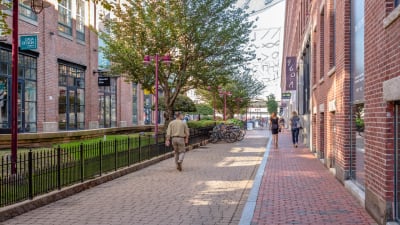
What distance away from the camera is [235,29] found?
24.6m

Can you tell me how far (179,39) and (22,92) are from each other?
793 centimetres

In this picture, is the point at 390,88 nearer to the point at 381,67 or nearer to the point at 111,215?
the point at 381,67

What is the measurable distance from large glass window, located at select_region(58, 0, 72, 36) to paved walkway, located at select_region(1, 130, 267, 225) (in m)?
14.9

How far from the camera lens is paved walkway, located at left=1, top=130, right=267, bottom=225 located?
23.6 ft

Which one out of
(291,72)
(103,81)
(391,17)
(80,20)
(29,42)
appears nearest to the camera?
(391,17)

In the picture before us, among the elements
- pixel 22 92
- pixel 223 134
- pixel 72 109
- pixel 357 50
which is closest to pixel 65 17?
pixel 72 109

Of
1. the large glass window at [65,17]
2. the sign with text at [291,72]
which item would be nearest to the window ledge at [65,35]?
the large glass window at [65,17]

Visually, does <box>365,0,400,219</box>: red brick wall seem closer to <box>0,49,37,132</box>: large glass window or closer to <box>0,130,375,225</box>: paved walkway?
<box>0,130,375,225</box>: paved walkway

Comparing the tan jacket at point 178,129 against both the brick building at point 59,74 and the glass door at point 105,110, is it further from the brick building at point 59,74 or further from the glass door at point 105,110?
the glass door at point 105,110

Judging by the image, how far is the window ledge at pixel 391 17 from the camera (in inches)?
222

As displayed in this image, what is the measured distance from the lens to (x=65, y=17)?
26094 mm

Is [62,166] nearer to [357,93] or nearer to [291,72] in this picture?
[357,93]

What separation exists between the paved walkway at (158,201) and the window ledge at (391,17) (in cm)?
348

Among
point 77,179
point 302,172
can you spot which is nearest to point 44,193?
point 77,179
